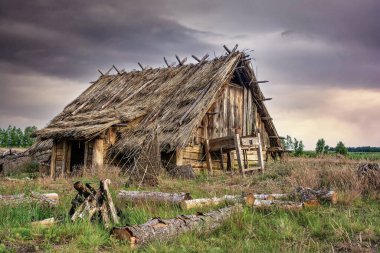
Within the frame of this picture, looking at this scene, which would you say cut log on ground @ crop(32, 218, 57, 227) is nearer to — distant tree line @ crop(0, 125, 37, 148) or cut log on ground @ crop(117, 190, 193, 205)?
cut log on ground @ crop(117, 190, 193, 205)

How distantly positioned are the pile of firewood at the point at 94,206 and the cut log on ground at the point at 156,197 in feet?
4.17

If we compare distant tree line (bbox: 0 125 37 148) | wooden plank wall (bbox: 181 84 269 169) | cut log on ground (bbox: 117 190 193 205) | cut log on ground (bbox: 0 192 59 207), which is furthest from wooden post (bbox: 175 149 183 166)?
distant tree line (bbox: 0 125 37 148)

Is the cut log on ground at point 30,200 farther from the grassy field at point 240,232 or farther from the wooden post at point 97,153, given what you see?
the wooden post at point 97,153

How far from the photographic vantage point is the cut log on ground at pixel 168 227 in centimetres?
561

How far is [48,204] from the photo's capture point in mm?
7973

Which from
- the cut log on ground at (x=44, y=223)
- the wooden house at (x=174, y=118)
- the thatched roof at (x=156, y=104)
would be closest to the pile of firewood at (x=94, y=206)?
the cut log on ground at (x=44, y=223)

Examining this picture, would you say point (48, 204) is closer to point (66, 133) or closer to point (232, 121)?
point (66, 133)

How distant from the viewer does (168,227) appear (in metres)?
6.03

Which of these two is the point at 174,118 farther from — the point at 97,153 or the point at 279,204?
the point at 279,204

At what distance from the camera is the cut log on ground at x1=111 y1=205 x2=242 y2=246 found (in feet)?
18.4

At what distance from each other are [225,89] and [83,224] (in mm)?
14339

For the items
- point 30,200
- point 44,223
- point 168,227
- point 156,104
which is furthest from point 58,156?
point 168,227

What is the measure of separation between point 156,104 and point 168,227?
1357 cm

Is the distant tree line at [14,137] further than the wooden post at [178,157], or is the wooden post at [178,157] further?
the distant tree line at [14,137]
